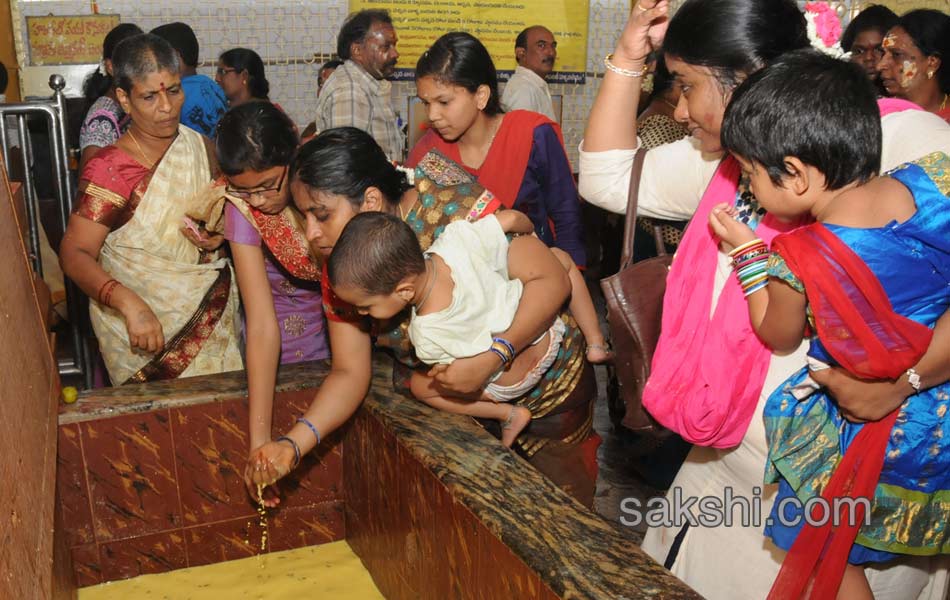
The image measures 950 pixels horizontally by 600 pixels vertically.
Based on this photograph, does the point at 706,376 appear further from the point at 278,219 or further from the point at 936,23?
the point at 936,23

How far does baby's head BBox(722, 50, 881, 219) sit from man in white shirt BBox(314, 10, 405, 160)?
122 inches

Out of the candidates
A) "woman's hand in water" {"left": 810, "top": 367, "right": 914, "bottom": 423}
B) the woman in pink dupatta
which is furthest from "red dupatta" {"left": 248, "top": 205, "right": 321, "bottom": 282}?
"woman's hand in water" {"left": 810, "top": 367, "right": 914, "bottom": 423}

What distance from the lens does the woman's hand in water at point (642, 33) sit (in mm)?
1827

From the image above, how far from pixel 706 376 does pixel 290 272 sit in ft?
4.61

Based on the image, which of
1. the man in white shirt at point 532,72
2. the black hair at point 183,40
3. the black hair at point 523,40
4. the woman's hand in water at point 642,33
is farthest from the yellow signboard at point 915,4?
the woman's hand in water at point 642,33

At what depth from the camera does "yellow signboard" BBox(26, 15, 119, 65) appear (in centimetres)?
566

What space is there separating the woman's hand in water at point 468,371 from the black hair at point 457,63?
53.7 inches

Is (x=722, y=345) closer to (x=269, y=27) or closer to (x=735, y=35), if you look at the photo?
(x=735, y=35)

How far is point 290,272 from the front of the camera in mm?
2586

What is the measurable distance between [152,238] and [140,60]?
0.57 metres

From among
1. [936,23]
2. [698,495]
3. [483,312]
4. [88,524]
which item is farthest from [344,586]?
[936,23]

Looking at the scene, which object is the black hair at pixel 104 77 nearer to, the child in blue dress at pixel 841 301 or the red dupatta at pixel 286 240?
the red dupatta at pixel 286 240

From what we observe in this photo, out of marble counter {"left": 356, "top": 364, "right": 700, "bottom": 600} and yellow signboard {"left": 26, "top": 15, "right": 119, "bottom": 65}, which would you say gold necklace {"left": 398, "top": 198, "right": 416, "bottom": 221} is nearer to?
marble counter {"left": 356, "top": 364, "right": 700, "bottom": 600}
